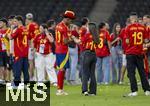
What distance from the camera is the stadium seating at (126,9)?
40.6 metres

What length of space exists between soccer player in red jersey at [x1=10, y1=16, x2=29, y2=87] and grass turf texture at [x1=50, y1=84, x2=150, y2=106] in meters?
1.15

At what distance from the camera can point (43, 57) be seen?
83.7ft

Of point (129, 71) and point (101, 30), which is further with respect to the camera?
point (101, 30)

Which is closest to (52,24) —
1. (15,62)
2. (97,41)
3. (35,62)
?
(35,62)

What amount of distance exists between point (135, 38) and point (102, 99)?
6.66 ft

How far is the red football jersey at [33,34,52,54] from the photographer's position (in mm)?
25312

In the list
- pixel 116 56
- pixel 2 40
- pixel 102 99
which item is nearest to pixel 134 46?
pixel 102 99

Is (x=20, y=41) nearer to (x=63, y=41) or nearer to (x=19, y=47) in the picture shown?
(x=19, y=47)

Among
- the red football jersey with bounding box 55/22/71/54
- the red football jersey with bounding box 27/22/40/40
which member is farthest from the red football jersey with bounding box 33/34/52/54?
the red football jersey with bounding box 55/22/71/54

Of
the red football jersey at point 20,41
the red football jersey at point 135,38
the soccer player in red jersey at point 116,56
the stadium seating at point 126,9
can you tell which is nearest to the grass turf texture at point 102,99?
the red football jersey at point 135,38

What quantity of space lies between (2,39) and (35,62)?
1368 millimetres

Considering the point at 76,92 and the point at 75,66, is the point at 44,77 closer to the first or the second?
the point at 75,66

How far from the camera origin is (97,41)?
2067 centimetres

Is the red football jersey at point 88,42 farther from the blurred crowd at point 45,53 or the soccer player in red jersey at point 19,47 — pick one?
the soccer player in red jersey at point 19,47
